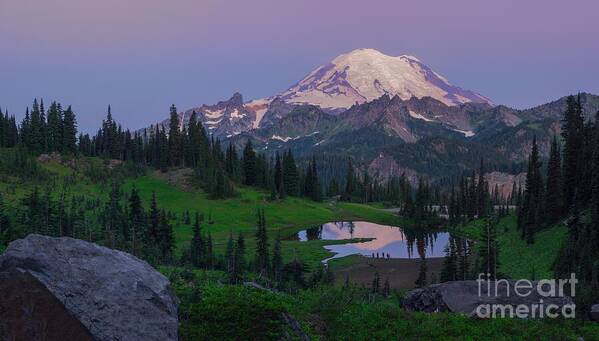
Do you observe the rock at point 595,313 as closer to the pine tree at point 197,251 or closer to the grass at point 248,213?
the pine tree at point 197,251

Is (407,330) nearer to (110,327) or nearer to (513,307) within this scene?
(513,307)

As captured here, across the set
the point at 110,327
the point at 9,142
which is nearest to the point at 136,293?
the point at 110,327

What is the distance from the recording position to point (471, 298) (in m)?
25.9

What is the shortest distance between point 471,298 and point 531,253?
158ft

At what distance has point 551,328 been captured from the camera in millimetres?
19703

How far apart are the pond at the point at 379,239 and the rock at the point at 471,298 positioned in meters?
59.1

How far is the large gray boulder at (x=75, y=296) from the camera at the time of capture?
1355cm

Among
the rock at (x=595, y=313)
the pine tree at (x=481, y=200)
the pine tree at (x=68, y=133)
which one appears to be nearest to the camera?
the rock at (x=595, y=313)

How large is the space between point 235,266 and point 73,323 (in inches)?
1857

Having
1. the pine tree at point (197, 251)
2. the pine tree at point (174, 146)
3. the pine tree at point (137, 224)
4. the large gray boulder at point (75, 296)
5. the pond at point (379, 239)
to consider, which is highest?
the pine tree at point (174, 146)

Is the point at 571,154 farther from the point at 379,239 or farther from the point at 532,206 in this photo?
the point at 379,239

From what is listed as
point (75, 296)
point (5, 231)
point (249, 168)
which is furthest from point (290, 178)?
point (75, 296)

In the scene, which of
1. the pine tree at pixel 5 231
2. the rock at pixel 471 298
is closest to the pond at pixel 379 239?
the pine tree at pixel 5 231

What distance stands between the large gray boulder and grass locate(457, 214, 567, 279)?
145 feet
